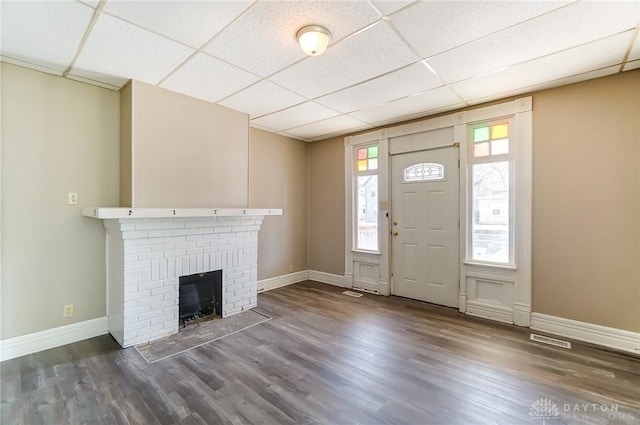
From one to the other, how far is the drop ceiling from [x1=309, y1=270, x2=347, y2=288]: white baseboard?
293 cm

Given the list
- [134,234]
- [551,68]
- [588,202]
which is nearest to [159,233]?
[134,234]

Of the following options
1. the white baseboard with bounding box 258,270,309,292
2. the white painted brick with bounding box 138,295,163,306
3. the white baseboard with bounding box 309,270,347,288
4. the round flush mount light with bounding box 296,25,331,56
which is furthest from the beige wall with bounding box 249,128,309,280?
the round flush mount light with bounding box 296,25,331,56

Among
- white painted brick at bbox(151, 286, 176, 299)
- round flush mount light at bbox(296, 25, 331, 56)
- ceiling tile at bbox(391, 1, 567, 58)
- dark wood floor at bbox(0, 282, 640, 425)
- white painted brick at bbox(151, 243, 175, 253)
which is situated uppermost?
ceiling tile at bbox(391, 1, 567, 58)

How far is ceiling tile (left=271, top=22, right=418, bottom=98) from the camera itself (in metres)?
2.15

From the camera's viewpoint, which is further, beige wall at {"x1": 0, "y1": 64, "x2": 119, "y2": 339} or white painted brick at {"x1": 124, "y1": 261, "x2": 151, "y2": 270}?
white painted brick at {"x1": 124, "y1": 261, "x2": 151, "y2": 270}

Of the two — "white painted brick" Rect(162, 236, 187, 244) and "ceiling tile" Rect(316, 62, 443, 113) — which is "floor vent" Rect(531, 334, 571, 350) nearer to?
"ceiling tile" Rect(316, 62, 443, 113)

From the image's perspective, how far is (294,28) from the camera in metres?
2.00

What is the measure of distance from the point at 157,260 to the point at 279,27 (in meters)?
2.43

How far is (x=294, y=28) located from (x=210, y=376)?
2691 millimetres

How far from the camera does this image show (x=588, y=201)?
2.80 metres

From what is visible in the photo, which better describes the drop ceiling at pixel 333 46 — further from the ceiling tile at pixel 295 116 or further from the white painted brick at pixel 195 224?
the white painted brick at pixel 195 224

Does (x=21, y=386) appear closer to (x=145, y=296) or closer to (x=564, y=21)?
(x=145, y=296)

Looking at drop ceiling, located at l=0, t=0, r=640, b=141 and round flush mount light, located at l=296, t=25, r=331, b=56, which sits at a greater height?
drop ceiling, located at l=0, t=0, r=640, b=141

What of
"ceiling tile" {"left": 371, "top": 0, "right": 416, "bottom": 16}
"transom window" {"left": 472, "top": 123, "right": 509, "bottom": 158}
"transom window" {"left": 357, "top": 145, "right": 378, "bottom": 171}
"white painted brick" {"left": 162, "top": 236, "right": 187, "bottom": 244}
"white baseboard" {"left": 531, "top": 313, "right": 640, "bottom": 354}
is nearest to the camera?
"ceiling tile" {"left": 371, "top": 0, "right": 416, "bottom": 16}
